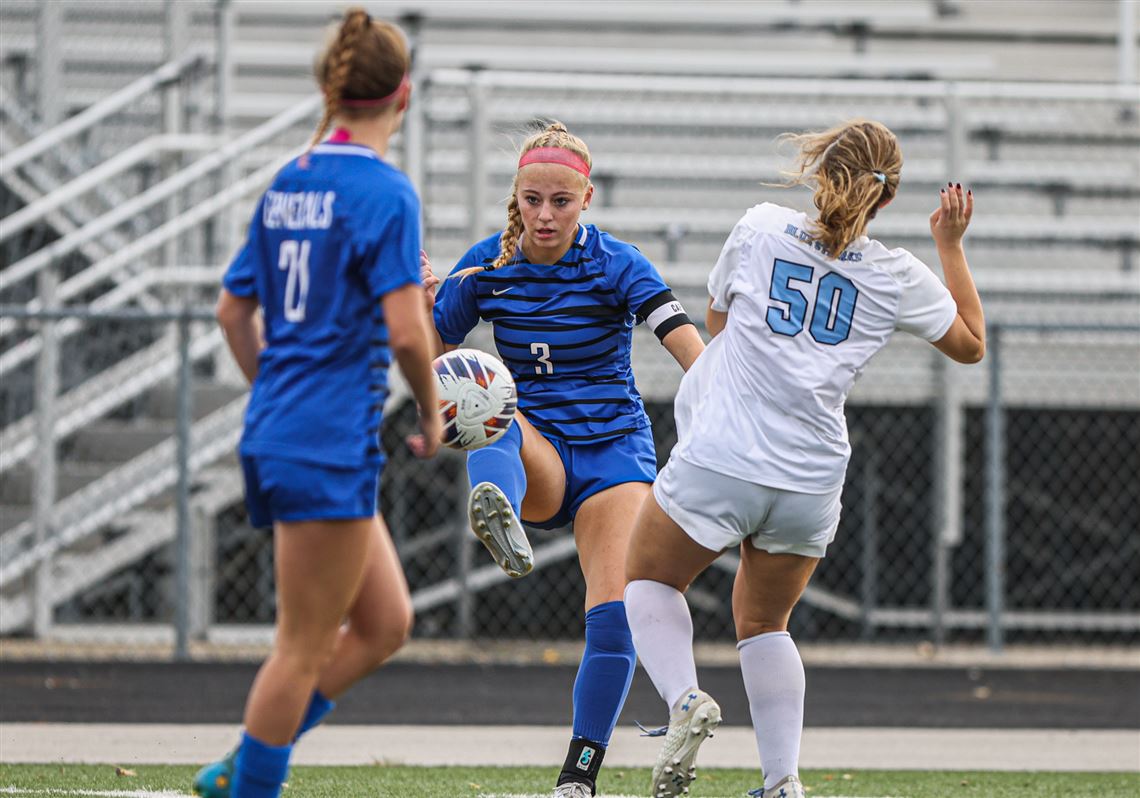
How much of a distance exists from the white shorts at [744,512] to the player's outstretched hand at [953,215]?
2.44 ft

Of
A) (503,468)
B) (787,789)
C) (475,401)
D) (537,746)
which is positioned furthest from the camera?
(537,746)

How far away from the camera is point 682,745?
165 inches

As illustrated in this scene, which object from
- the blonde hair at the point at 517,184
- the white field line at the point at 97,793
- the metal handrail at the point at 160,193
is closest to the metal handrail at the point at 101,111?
the metal handrail at the point at 160,193

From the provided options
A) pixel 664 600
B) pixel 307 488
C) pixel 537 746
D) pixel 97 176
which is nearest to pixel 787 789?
pixel 664 600

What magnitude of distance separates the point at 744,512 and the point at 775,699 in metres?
0.58

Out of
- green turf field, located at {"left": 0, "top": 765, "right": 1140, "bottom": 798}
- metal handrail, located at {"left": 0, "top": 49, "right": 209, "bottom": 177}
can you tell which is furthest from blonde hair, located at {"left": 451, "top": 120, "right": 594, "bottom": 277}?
metal handrail, located at {"left": 0, "top": 49, "right": 209, "bottom": 177}

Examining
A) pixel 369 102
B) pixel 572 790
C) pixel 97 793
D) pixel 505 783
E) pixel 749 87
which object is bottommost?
pixel 505 783

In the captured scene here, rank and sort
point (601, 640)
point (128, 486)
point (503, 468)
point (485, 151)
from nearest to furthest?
point (503, 468)
point (601, 640)
point (128, 486)
point (485, 151)

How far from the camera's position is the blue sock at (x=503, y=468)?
188 inches

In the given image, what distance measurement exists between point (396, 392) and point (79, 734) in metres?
3.96

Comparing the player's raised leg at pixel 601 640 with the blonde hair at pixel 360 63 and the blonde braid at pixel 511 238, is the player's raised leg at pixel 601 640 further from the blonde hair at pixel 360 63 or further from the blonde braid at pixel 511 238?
the blonde hair at pixel 360 63

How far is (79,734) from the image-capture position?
6.81 metres

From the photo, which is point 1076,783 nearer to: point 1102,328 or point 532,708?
point 532,708

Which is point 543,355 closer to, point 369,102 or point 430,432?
point 430,432
